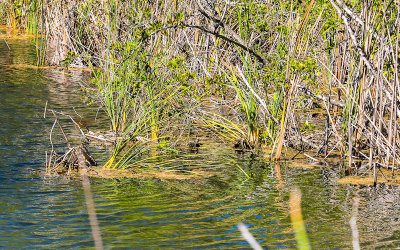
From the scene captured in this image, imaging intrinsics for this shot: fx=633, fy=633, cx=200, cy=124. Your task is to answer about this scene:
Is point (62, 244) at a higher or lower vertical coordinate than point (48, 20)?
lower

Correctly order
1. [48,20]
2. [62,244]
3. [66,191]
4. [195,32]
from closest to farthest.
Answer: [62,244] → [66,191] → [195,32] → [48,20]

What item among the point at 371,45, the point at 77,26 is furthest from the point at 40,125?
the point at 77,26

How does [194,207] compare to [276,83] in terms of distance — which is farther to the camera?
[276,83]

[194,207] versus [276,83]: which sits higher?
[276,83]

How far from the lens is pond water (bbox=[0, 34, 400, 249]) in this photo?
5676 millimetres

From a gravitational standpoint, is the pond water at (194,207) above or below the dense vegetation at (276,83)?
below

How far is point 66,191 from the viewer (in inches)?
283

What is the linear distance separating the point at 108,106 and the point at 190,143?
4.91ft

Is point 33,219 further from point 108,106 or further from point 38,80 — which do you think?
point 38,80

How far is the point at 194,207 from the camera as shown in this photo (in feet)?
22.2

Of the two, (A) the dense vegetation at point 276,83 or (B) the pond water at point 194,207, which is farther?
(A) the dense vegetation at point 276,83

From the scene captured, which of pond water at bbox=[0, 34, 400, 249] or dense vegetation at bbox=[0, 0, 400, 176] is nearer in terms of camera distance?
pond water at bbox=[0, 34, 400, 249]

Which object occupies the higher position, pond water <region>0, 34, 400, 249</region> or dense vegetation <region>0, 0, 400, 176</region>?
dense vegetation <region>0, 0, 400, 176</region>

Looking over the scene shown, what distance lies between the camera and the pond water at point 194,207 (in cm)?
568
